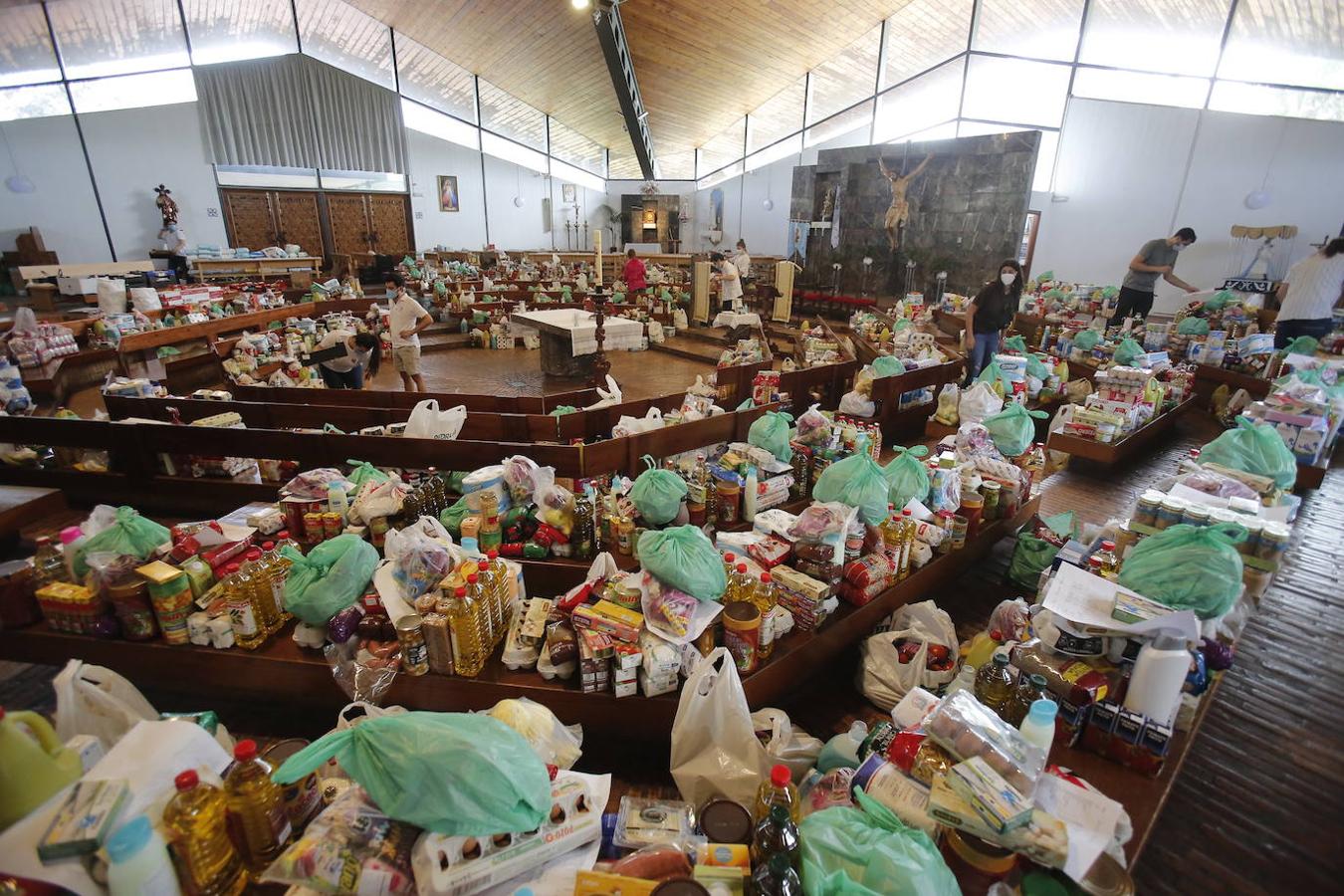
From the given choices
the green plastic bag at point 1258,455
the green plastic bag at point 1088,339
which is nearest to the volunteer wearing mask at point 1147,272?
the green plastic bag at point 1088,339

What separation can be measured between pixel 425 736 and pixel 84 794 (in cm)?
58

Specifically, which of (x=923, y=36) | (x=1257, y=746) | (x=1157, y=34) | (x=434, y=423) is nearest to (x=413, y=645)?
(x=434, y=423)

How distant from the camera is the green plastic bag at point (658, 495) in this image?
97.4 inches

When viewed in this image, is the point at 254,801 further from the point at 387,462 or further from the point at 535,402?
the point at 535,402

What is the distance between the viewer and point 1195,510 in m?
2.06

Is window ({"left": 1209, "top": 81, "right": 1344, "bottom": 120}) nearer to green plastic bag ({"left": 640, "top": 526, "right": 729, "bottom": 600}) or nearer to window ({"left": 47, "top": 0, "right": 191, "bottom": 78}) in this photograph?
green plastic bag ({"left": 640, "top": 526, "right": 729, "bottom": 600})

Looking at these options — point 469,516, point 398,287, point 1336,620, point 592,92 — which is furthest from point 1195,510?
point 592,92

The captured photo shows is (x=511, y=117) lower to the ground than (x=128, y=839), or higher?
higher

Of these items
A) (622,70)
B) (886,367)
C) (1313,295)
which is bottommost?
(886,367)

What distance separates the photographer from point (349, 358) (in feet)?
16.8

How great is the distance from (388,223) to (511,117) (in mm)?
4396

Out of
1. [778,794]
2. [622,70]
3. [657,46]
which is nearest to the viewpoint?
[778,794]

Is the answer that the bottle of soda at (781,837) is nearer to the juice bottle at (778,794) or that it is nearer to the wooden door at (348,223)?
the juice bottle at (778,794)

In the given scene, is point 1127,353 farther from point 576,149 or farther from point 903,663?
point 576,149
